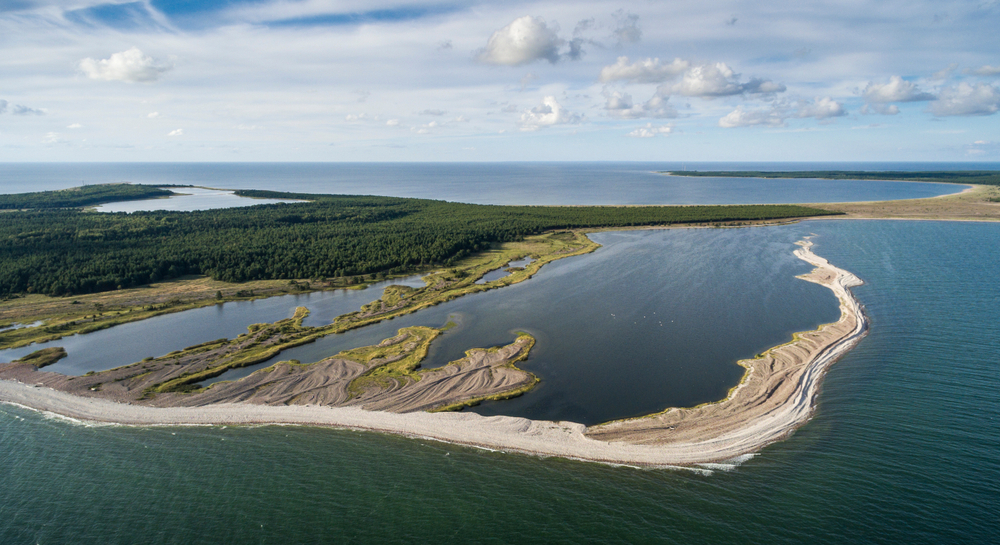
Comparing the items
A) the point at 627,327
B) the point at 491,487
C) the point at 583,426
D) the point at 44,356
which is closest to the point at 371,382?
the point at 491,487

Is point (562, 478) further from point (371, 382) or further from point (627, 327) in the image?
point (627, 327)

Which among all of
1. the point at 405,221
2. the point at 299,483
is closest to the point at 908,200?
the point at 405,221

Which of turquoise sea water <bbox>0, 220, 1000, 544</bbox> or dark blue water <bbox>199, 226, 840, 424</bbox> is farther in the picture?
dark blue water <bbox>199, 226, 840, 424</bbox>

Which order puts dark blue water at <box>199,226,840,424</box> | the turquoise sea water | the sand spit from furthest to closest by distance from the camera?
1. dark blue water at <box>199,226,840,424</box>
2. the sand spit
3. the turquoise sea water

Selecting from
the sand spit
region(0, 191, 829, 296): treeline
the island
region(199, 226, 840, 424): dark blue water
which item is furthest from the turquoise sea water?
region(0, 191, 829, 296): treeline

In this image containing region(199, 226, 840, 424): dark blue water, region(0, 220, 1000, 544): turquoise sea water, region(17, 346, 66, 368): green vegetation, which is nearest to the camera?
region(0, 220, 1000, 544): turquoise sea water

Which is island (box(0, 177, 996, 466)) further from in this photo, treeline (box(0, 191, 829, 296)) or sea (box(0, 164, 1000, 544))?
treeline (box(0, 191, 829, 296))

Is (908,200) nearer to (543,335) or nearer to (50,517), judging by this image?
(543,335)

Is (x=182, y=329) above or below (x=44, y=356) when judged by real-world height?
above
